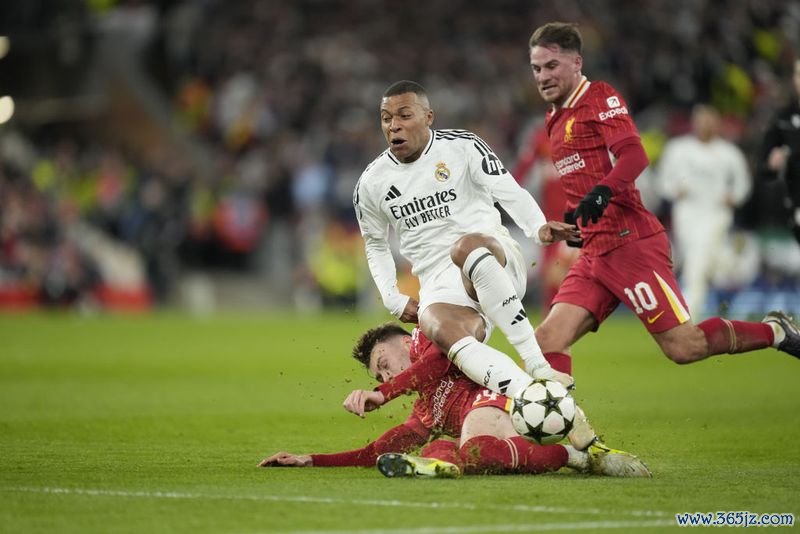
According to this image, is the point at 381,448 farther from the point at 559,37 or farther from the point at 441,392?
the point at 559,37

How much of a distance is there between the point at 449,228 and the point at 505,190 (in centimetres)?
41

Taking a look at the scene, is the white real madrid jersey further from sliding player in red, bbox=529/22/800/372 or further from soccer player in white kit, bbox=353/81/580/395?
sliding player in red, bbox=529/22/800/372

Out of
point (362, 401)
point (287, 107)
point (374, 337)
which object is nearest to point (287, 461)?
point (362, 401)

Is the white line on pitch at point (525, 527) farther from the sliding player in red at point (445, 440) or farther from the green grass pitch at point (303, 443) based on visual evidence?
the sliding player in red at point (445, 440)

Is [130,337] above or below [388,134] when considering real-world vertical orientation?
below

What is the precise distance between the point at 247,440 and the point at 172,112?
72.8 ft

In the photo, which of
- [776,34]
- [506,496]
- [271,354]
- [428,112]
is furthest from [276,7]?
[506,496]

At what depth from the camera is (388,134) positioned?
7.84 meters

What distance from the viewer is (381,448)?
735 centimetres

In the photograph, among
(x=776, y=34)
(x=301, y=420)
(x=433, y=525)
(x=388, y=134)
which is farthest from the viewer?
(x=776, y=34)

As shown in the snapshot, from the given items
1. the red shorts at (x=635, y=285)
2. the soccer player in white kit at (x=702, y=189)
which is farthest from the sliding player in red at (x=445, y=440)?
the soccer player in white kit at (x=702, y=189)

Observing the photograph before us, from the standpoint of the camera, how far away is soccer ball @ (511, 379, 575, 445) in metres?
6.65

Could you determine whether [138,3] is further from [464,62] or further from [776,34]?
[776,34]

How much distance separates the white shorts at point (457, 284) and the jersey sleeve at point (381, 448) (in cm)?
65
